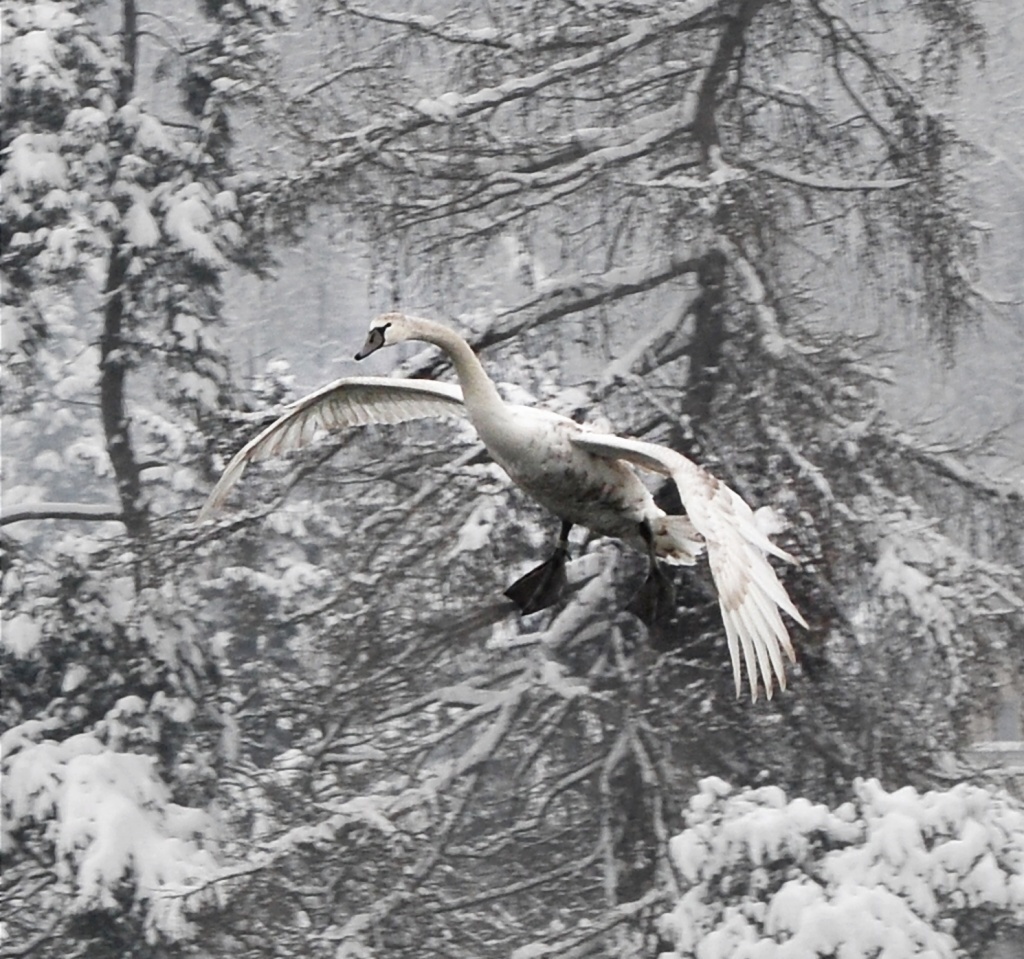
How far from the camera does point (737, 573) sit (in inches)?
91.0

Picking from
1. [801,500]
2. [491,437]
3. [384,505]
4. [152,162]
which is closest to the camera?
[491,437]

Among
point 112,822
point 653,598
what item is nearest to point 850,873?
point 653,598

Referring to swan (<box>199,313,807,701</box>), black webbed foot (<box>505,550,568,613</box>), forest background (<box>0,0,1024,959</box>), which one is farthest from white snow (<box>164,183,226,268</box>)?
black webbed foot (<box>505,550,568,613</box>)

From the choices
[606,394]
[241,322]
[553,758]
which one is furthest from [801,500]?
[241,322]

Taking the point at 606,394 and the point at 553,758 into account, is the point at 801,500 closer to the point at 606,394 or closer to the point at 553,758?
the point at 606,394

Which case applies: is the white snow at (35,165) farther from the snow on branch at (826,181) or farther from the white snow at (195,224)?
the snow on branch at (826,181)

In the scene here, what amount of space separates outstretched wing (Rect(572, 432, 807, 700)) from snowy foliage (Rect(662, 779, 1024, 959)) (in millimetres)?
620

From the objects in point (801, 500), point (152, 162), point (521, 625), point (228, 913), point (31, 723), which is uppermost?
point (152, 162)

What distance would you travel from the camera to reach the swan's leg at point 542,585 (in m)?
2.95

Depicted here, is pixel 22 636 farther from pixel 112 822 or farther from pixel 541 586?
pixel 541 586

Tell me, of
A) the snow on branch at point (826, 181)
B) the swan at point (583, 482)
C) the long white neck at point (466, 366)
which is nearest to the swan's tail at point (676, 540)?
Result: the swan at point (583, 482)

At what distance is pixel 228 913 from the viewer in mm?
3236

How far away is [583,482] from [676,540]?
8.8 inches

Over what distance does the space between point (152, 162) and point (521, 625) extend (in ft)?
3.21
